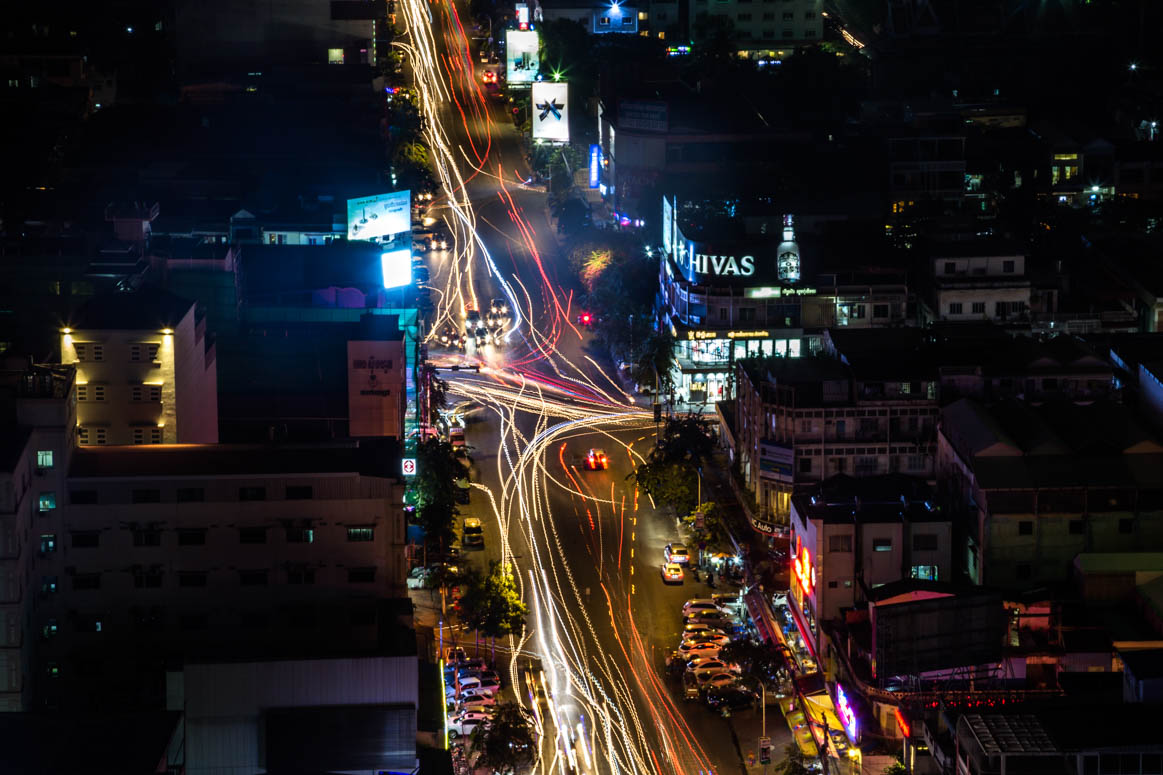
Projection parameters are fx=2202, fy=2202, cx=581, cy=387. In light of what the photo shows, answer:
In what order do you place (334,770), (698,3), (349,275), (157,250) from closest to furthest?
(334,770), (157,250), (349,275), (698,3)

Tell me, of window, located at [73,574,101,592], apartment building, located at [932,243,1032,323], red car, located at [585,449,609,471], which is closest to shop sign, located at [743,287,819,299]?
apartment building, located at [932,243,1032,323]

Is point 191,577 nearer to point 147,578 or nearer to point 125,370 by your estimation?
point 147,578

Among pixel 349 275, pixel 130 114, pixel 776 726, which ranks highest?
pixel 130 114

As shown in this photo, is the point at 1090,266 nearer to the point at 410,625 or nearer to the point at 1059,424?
the point at 1059,424

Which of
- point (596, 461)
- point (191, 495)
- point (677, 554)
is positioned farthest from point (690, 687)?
point (596, 461)

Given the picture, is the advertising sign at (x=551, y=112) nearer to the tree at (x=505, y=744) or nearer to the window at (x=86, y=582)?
the window at (x=86, y=582)

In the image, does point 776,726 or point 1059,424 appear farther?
point 1059,424

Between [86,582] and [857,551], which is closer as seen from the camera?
[86,582]

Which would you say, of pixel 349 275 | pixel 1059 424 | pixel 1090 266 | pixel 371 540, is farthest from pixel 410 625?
pixel 1090 266

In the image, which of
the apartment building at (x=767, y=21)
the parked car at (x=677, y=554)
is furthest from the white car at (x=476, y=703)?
the apartment building at (x=767, y=21)
